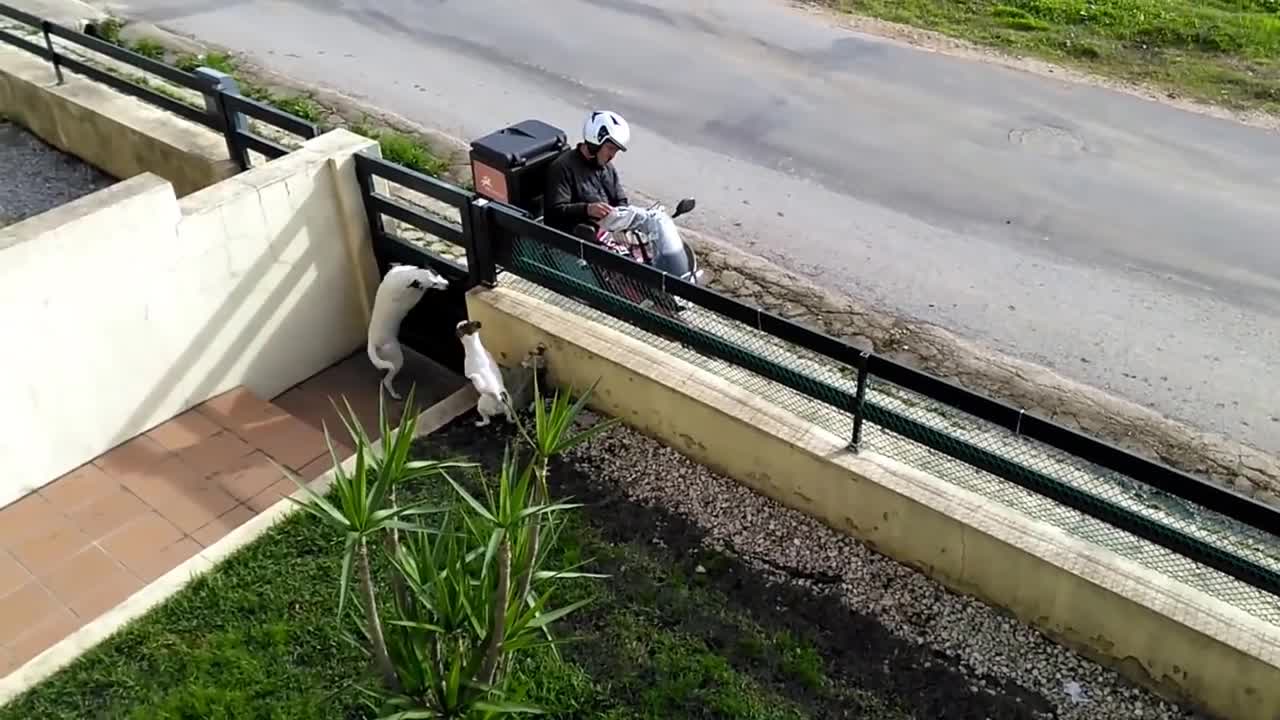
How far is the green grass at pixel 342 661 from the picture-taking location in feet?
15.1

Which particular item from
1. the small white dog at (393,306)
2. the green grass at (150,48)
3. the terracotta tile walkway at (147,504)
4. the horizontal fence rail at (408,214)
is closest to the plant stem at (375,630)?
the terracotta tile walkway at (147,504)

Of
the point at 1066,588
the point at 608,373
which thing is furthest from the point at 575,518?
the point at 1066,588

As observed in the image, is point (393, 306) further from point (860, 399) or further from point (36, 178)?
point (36, 178)

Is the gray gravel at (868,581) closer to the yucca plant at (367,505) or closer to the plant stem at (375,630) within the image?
the plant stem at (375,630)

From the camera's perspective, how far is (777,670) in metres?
4.75

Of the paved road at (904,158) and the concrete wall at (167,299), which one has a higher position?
the concrete wall at (167,299)

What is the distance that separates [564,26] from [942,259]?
6131 mm

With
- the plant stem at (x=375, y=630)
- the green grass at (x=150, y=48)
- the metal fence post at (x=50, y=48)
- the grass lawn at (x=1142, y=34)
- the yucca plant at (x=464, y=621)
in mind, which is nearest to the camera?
the plant stem at (x=375, y=630)

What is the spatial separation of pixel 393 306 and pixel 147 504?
1668mm

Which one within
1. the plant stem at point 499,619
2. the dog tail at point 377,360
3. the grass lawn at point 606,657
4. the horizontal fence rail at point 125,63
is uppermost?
the horizontal fence rail at point 125,63

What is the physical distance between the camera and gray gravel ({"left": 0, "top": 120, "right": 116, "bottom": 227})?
29.6ft

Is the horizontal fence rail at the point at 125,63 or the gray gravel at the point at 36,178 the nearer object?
the horizontal fence rail at the point at 125,63

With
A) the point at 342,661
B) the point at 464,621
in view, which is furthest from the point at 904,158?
the point at 464,621

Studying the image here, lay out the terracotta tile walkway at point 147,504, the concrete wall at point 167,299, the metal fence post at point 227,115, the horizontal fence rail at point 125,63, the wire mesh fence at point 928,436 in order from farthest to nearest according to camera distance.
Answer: the horizontal fence rail at point 125,63
the metal fence post at point 227,115
the concrete wall at point 167,299
the terracotta tile walkway at point 147,504
the wire mesh fence at point 928,436
